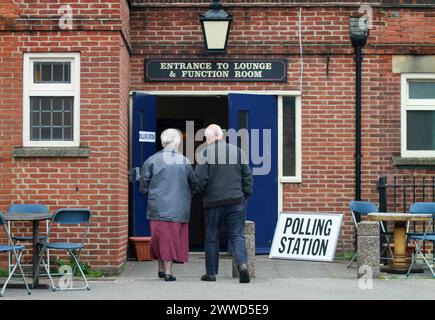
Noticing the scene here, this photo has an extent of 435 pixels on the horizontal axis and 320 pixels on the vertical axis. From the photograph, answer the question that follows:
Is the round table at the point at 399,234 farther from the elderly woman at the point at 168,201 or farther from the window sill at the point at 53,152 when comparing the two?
the window sill at the point at 53,152

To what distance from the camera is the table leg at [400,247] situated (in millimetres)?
12859

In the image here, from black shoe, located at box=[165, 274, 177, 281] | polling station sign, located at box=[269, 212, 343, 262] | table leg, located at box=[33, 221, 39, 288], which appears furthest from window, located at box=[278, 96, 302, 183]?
table leg, located at box=[33, 221, 39, 288]

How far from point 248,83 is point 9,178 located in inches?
167

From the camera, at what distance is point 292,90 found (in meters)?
15.0

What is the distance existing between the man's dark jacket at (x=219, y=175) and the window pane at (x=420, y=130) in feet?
14.0

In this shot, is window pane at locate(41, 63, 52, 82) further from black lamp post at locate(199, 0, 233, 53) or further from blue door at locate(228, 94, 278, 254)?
blue door at locate(228, 94, 278, 254)

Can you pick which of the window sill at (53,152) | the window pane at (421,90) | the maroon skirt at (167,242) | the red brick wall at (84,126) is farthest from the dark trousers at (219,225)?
the window pane at (421,90)

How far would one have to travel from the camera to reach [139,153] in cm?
1463

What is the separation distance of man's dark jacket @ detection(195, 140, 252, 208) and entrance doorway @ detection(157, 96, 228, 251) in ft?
16.9

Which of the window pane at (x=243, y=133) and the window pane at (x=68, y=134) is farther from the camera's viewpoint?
the window pane at (x=243, y=133)

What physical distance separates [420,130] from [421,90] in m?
0.64

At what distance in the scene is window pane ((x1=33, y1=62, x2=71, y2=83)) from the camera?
1292cm

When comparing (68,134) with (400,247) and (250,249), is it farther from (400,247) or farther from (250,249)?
(400,247)

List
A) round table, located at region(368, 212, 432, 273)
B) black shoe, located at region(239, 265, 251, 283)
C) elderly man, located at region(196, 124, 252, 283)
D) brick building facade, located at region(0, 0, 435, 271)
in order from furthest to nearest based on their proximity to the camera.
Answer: brick building facade, located at region(0, 0, 435, 271), round table, located at region(368, 212, 432, 273), elderly man, located at region(196, 124, 252, 283), black shoe, located at region(239, 265, 251, 283)
